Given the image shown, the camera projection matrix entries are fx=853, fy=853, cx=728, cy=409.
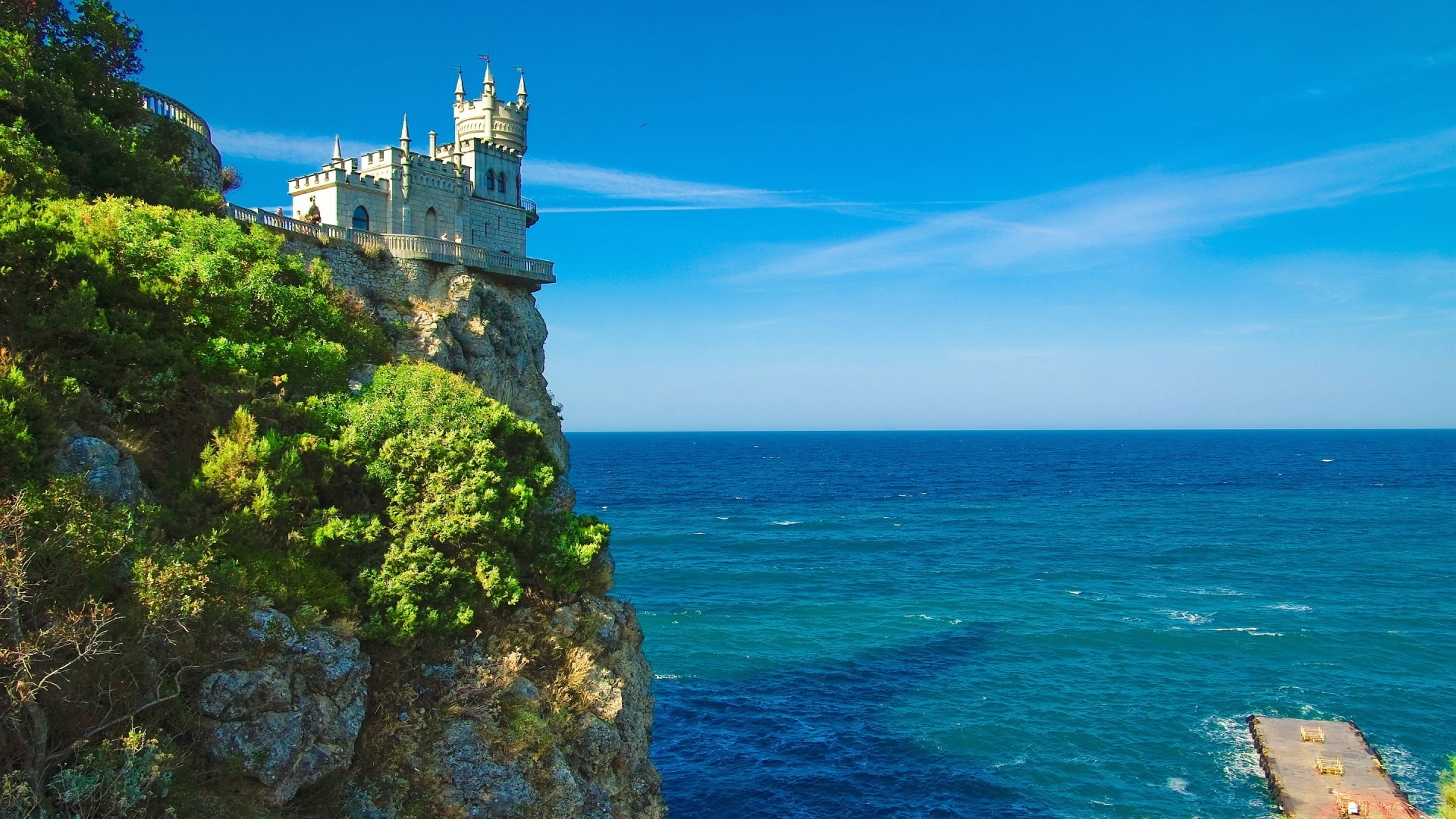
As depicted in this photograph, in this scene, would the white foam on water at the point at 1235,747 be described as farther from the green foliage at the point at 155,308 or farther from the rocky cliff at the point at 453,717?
the green foliage at the point at 155,308

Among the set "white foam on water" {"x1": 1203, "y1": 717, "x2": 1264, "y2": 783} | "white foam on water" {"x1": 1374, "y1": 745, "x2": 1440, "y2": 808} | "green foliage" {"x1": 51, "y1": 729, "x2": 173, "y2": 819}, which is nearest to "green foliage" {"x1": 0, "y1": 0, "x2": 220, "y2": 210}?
"green foliage" {"x1": 51, "y1": 729, "x2": 173, "y2": 819}

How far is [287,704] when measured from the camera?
15.2 m

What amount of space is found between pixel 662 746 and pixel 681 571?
3130cm

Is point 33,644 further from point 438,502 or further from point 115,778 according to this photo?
point 438,502

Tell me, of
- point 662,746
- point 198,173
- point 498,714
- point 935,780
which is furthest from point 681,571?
point 498,714

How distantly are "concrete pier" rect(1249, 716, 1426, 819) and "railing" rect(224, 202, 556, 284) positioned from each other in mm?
37917

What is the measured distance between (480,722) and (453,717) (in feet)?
1.89

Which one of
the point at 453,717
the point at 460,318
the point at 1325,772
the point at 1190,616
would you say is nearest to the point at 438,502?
the point at 453,717

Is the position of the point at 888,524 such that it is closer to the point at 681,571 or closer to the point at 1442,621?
the point at 681,571

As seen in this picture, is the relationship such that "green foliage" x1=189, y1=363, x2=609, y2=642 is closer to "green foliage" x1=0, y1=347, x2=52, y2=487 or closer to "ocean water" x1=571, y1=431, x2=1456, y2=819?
"green foliage" x1=0, y1=347, x2=52, y2=487

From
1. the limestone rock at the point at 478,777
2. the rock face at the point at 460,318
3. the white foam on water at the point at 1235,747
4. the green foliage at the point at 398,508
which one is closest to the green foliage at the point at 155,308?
the green foliage at the point at 398,508

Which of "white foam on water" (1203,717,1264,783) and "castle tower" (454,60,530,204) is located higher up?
"castle tower" (454,60,530,204)

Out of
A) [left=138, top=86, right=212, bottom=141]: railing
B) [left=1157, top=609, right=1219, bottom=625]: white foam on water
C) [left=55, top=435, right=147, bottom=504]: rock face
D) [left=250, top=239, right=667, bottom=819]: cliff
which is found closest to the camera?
[left=250, top=239, right=667, bottom=819]: cliff

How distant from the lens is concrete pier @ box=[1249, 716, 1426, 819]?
31.3 metres
